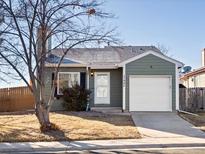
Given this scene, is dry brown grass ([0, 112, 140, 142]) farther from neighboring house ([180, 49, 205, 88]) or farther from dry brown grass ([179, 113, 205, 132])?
neighboring house ([180, 49, 205, 88])

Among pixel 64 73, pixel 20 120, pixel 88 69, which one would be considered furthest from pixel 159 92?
pixel 20 120

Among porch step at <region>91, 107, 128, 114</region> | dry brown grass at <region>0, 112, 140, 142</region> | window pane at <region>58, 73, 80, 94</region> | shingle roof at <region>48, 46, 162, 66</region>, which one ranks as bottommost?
dry brown grass at <region>0, 112, 140, 142</region>

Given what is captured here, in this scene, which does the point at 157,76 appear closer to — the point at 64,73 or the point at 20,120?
the point at 64,73

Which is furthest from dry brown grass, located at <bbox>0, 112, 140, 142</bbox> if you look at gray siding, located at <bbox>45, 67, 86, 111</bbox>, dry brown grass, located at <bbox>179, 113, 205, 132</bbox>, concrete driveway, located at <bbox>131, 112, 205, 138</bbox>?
gray siding, located at <bbox>45, 67, 86, 111</bbox>

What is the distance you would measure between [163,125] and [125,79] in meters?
5.33

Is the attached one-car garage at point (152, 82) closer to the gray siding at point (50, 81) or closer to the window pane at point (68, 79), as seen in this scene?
the gray siding at point (50, 81)

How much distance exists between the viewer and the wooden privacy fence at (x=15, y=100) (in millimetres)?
25656

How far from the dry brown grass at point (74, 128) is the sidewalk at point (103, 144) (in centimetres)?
76

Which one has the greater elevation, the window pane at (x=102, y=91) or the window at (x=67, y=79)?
the window at (x=67, y=79)

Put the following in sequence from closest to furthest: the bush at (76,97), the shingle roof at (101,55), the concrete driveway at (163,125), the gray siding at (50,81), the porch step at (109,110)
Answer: the concrete driveway at (163,125) < the porch step at (109,110) < the bush at (76,97) < the gray siding at (50,81) < the shingle roof at (101,55)

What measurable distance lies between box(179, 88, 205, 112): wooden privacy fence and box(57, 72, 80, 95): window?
7.18 m

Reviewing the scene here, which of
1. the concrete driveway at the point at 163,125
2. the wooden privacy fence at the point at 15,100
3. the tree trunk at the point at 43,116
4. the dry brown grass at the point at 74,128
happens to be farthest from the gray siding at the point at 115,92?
the tree trunk at the point at 43,116

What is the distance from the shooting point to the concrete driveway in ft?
46.4

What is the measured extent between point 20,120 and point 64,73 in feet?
19.3
